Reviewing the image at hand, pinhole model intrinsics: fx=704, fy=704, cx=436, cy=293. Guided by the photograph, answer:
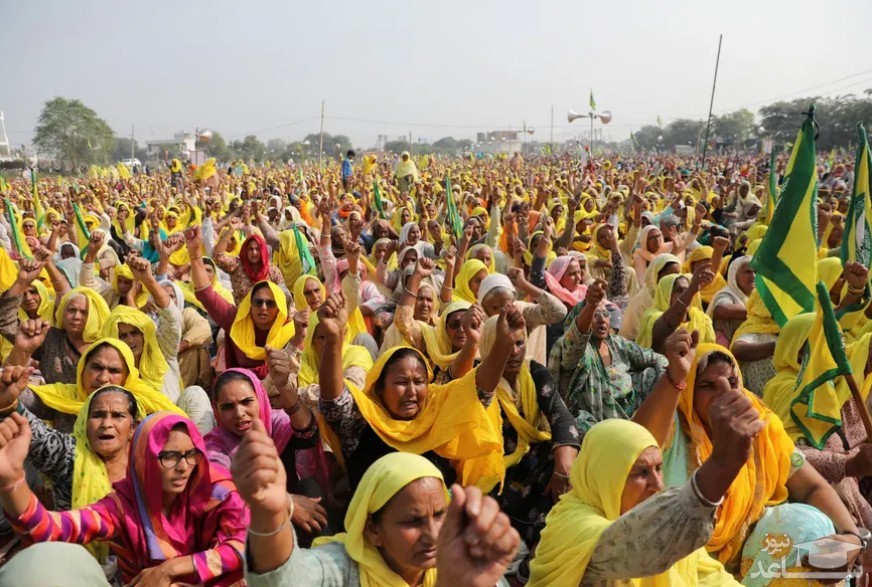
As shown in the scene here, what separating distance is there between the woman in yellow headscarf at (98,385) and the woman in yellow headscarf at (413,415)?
3.03ft

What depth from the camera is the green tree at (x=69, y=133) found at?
5716 cm

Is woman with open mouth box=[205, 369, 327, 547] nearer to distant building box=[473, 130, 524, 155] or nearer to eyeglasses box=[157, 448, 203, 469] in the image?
eyeglasses box=[157, 448, 203, 469]

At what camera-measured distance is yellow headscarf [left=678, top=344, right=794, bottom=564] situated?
255 cm

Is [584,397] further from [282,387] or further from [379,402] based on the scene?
[282,387]

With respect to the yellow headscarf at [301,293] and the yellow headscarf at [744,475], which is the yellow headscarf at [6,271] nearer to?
the yellow headscarf at [301,293]

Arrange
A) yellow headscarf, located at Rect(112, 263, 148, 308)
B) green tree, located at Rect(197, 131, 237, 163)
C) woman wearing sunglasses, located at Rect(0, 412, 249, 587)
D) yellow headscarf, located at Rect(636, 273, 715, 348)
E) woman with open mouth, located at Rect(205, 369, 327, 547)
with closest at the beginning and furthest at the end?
woman wearing sunglasses, located at Rect(0, 412, 249, 587) < woman with open mouth, located at Rect(205, 369, 327, 547) < yellow headscarf, located at Rect(636, 273, 715, 348) < yellow headscarf, located at Rect(112, 263, 148, 308) < green tree, located at Rect(197, 131, 237, 163)

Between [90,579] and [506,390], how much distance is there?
1815 mm

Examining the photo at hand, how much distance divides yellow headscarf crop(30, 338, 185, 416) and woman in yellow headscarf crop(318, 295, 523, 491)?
92 cm

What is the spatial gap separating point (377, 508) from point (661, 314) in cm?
261

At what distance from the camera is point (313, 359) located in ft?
12.8

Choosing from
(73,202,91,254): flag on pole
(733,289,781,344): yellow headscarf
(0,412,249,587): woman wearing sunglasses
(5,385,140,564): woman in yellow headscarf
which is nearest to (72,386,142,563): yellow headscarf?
(5,385,140,564): woman in yellow headscarf

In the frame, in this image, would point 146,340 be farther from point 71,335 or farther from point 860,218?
point 860,218

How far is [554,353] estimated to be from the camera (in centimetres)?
357

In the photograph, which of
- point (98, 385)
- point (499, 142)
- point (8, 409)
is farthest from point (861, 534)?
point (499, 142)
